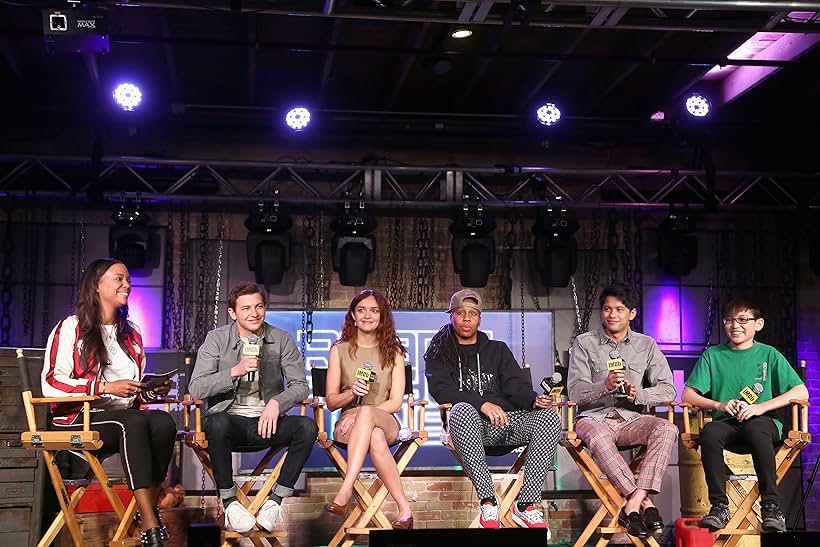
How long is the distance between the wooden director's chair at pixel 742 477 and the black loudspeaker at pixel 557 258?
2.79 m

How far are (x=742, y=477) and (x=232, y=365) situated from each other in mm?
3055

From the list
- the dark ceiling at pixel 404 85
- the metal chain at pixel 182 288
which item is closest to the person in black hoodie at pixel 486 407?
the dark ceiling at pixel 404 85

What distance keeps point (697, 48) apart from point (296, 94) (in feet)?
10.9

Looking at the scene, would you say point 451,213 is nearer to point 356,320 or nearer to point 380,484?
point 356,320

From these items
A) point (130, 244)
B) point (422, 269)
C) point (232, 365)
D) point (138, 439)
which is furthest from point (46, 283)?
point (138, 439)

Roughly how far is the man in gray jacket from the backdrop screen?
2759 millimetres

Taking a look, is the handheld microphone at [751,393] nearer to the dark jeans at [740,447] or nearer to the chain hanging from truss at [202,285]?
the dark jeans at [740,447]

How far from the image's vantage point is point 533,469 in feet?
17.2

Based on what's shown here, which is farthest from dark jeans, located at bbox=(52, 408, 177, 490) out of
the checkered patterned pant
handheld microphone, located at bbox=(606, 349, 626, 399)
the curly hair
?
handheld microphone, located at bbox=(606, 349, 626, 399)

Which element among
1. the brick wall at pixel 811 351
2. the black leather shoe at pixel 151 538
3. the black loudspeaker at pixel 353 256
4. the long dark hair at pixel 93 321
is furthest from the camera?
the brick wall at pixel 811 351

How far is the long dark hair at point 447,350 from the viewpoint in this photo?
581 cm

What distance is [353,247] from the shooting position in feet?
26.9

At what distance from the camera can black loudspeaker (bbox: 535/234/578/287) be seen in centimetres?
841

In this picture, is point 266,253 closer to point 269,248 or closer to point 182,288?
point 269,248
